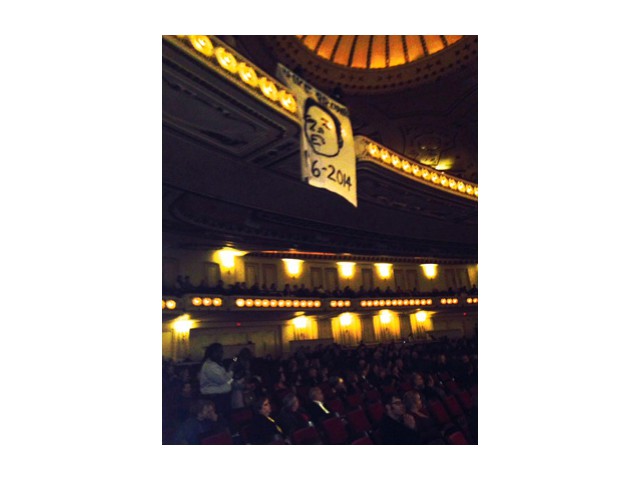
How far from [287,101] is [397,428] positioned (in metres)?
3.78

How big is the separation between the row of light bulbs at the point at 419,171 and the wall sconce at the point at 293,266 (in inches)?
217

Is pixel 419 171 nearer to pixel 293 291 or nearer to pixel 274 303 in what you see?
pixel 274 303

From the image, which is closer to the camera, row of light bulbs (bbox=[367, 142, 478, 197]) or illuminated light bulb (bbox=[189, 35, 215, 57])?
illuminated light bulb (bbox=[189, 35, 215, 57])

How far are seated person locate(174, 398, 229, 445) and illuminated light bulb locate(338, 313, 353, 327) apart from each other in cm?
926

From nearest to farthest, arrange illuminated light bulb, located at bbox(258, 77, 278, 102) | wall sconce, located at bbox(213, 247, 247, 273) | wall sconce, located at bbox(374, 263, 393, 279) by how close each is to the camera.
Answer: illuminated light bulb, located at bbox(258, 77, 278, 102), wall sconce, located at bbox(213, 247, 247, 273), wall sconce, located at bbox(374, 263, 393, 279)

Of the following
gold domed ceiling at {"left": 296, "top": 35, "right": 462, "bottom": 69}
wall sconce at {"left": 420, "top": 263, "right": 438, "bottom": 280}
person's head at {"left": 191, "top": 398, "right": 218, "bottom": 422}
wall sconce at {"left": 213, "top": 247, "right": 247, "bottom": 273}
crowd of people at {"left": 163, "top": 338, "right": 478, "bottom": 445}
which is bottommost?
crowd of people at {"left": 163, "top": 338, "right": 478, "bottom": 445}

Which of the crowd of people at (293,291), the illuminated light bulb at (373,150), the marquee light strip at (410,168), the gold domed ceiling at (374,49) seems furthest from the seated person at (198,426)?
the gold domed ceiling at (374,49)

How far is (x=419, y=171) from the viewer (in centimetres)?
805

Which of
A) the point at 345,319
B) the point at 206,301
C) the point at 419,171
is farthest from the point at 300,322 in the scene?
the point at 419,171

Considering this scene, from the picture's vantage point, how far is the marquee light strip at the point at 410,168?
22.4ft

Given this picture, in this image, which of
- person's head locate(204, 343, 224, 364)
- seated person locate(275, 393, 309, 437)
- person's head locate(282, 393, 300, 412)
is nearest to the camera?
seated person locate(275, 393, 309, 437)

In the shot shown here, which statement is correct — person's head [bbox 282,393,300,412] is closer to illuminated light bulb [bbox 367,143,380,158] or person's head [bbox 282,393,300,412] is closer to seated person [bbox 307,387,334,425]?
seated person [bbox 307,387,334,425]

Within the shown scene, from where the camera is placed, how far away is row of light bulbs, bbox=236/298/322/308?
9.79 meters

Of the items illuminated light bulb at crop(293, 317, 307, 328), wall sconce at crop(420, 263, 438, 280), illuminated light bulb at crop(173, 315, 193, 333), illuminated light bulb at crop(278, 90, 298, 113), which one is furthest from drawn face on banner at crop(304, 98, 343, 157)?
wall sconce at crop(420, 263, 438, 280)
